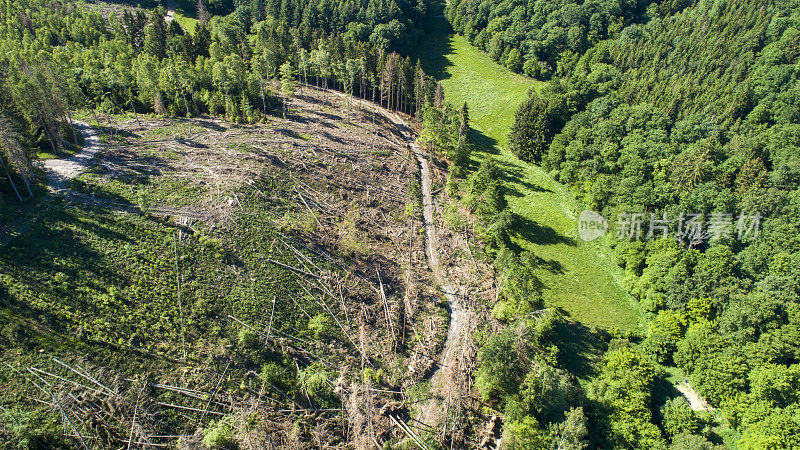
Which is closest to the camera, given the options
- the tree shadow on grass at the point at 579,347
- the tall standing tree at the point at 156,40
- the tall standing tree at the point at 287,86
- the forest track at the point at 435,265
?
the forest track at the point at 435,265

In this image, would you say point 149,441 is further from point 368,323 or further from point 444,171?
point 444,171

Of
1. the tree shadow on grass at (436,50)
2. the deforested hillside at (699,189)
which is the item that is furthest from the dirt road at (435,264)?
the tree shadow on grass at (436,50)

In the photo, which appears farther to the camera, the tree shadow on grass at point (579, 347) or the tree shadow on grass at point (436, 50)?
the tree shadow on grass at point (436, 50)

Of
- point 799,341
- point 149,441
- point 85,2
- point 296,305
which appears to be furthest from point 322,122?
point 85,2

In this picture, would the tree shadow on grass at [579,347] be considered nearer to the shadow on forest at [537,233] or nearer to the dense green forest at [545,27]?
the shadow on forest at [537,233]

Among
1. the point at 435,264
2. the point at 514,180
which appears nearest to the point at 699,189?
the point at 514,180

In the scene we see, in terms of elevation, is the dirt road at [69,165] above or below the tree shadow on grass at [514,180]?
above

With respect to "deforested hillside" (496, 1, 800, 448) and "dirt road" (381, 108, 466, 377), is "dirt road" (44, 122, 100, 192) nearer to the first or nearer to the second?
"dirt road" (381, 108, 466, 377)

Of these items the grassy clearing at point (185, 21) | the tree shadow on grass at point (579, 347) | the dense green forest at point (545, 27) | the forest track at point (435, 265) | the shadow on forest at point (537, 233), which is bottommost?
the tree shadow on grass at point (579, 347)
